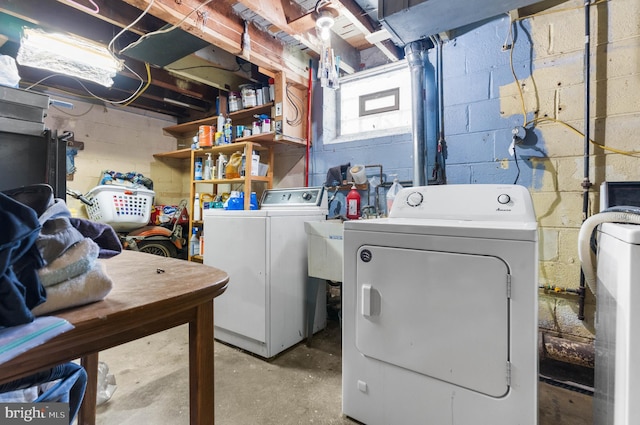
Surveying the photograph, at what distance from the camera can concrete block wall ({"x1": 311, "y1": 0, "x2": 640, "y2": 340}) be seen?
1.55 meters

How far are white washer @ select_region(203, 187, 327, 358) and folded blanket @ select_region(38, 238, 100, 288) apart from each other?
4.46ft

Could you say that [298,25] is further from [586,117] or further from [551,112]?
[586,117]

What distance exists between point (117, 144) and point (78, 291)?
11.8 feet

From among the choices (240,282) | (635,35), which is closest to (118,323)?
(240,282)

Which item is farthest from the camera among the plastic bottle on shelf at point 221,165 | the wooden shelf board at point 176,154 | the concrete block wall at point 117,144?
the wooden shelf board at point 176,154

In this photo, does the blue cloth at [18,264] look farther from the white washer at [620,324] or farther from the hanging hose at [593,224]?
the hanging hose at [593,224]

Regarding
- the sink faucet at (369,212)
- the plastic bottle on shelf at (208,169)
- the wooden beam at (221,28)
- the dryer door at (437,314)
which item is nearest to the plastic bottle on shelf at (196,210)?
the plastic bottle on shelf at (208,169)

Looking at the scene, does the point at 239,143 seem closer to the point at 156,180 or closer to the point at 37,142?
the point at 37,142

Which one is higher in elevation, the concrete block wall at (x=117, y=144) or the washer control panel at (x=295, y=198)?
the concrete block wall at (x=117, y=144)

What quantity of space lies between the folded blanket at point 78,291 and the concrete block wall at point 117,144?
322 centimetres

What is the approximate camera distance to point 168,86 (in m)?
2.98

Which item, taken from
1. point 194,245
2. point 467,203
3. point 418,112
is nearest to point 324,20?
point 418,112

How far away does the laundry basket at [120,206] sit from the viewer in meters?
2.91

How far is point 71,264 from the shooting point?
1.59 ft
